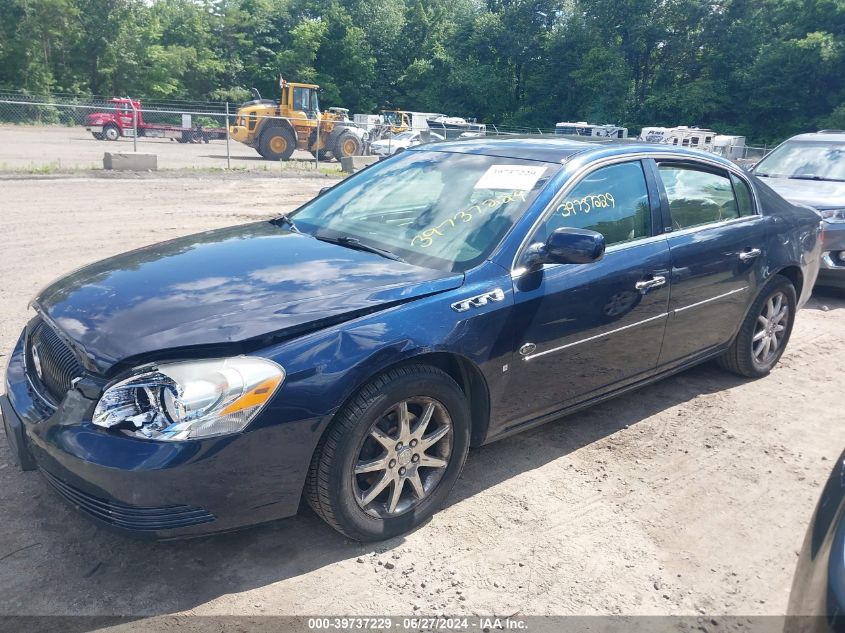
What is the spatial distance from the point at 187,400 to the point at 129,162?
15602mm

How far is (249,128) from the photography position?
25312 mm

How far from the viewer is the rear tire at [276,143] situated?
81.3 ft

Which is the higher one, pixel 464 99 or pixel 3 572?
pixel 464 99

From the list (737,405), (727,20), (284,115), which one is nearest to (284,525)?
(737,405)

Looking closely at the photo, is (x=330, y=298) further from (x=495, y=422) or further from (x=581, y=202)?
(x=581, y=202)

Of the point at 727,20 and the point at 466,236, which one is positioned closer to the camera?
the point at 466,236

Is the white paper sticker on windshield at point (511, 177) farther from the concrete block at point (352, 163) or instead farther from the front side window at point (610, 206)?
the concrete block at point (352, 163)

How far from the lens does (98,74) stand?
46312mm

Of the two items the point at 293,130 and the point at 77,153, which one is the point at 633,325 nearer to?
the point at 77,153

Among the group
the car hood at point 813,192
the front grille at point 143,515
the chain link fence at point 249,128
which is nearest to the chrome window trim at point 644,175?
the front grille at point 143,515

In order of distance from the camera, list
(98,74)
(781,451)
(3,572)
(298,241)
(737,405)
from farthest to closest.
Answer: (98,74) → (737,405) → (781,451) → (298,241) → (3,572)

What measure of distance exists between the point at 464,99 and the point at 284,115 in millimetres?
34907

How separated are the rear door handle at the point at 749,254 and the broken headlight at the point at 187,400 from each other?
3.43 meters

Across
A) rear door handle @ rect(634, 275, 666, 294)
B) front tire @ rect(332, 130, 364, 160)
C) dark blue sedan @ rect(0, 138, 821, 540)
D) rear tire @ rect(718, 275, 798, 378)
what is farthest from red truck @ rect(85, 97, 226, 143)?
rear door handle @ rect(634, 275, 666, 294)
